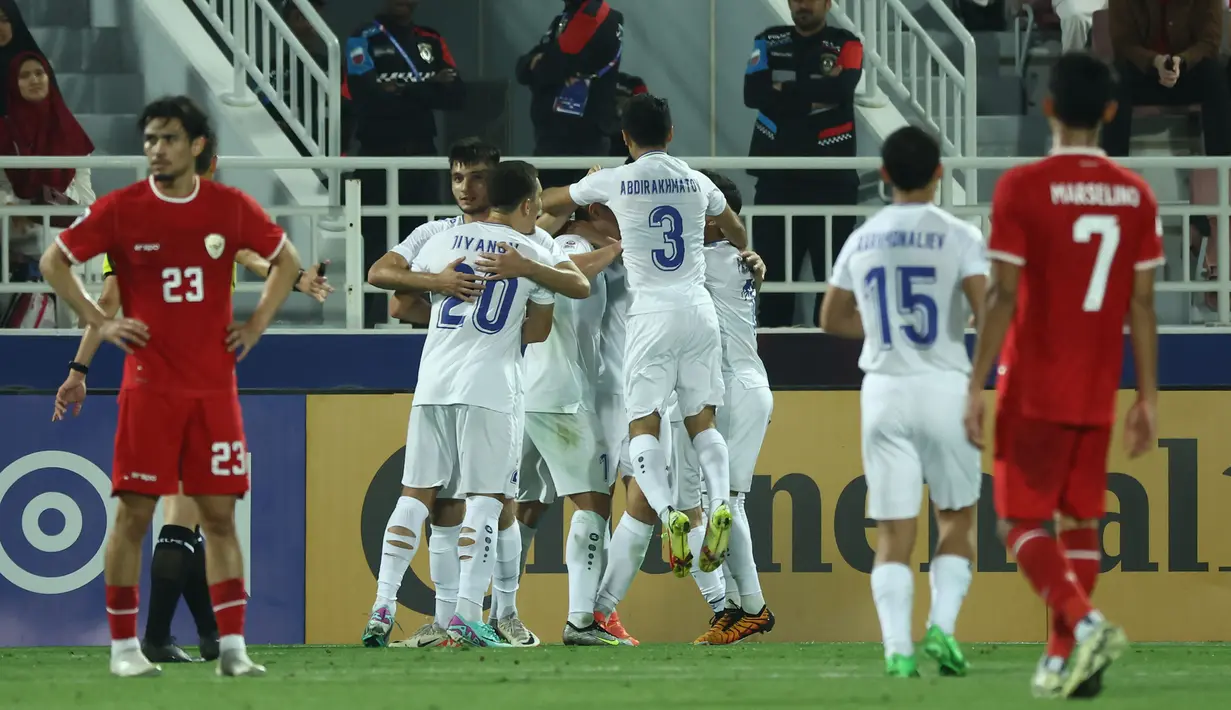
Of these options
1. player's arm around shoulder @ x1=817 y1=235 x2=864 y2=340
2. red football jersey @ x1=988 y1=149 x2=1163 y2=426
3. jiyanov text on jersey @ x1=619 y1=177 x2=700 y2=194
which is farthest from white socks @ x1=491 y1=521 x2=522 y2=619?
red football jersey @ x1=988 y1=149 x2=1163 y2=426

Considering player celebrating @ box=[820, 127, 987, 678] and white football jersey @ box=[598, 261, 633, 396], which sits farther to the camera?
white football jersey @ box=[598, 261, 633, 396]

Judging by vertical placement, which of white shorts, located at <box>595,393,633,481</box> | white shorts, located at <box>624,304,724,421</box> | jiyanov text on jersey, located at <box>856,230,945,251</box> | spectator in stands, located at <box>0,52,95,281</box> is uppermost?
spectator in stands, located at <box>0,52,95,281</box>

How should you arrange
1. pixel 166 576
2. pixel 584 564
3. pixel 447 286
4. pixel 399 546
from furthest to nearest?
1. pixel 584 564
2. pixel 399 546
3. pixel 447 286
4. pixel 166 576

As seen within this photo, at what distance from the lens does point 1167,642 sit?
11062 millimetres

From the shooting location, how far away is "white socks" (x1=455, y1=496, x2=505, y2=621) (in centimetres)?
916

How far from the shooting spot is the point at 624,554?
9.88m

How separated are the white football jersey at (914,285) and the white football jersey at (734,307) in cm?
350

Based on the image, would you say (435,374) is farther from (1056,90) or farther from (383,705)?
(1056,90)

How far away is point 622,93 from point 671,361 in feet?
13.9

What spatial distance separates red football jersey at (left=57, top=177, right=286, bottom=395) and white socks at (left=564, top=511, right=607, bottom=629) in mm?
2994

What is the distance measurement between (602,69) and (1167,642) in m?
5.04

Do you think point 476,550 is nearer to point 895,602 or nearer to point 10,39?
point 895,602

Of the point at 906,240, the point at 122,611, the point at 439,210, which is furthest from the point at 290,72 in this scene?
the point at 906,240

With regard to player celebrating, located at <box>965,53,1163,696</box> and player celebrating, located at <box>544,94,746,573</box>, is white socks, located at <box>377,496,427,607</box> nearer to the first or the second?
player celebrating, located at <box>544,94,746,573</box>
